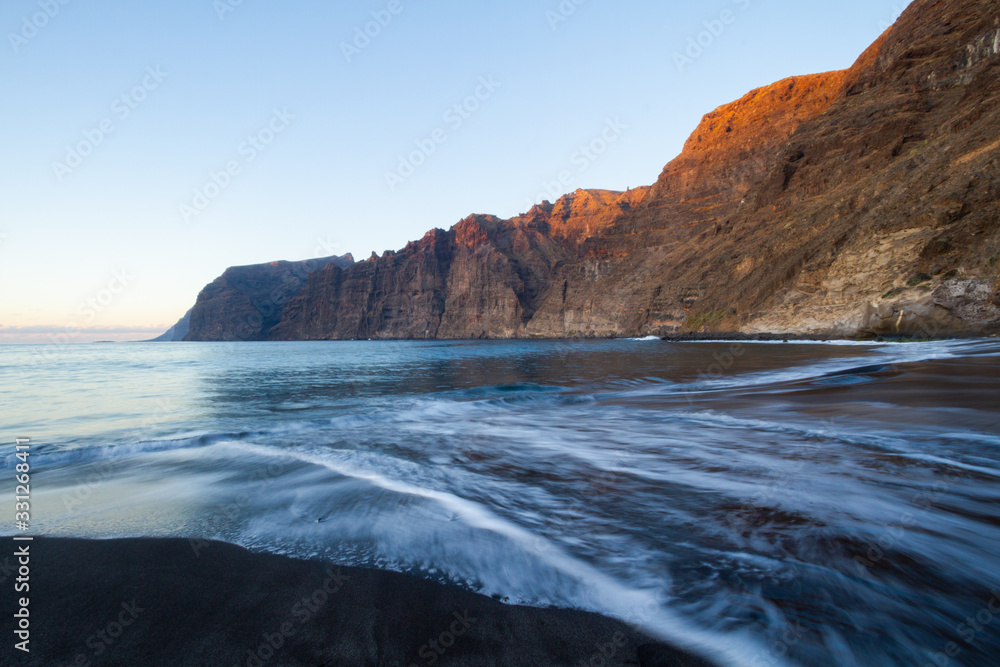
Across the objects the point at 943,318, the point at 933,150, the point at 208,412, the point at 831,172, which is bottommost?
the point at 208,412

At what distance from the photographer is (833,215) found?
40375 mm

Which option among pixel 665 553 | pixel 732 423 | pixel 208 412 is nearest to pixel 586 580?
pixel 665 553

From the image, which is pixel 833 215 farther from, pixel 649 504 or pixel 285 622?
pixel 285 622

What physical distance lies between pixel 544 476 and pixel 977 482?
141 inches

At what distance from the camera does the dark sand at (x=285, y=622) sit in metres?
1.75

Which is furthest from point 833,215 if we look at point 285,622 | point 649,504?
point 285,622

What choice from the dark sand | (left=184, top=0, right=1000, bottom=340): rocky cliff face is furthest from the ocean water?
(left=184, top=0, right=1000, bottom=340): rocky cliff face

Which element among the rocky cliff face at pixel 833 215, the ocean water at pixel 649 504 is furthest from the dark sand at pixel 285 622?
the rocky cliff face at pixel 833 215

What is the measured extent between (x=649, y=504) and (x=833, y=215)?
49622mm

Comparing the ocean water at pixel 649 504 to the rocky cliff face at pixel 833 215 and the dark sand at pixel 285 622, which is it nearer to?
the dark sand at pixel 285 622

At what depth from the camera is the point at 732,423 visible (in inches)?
255

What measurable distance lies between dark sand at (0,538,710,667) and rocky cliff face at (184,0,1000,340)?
33.7 m

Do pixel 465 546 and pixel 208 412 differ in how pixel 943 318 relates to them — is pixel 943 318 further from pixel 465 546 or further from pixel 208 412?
pixel 208 412

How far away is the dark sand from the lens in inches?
69.0
